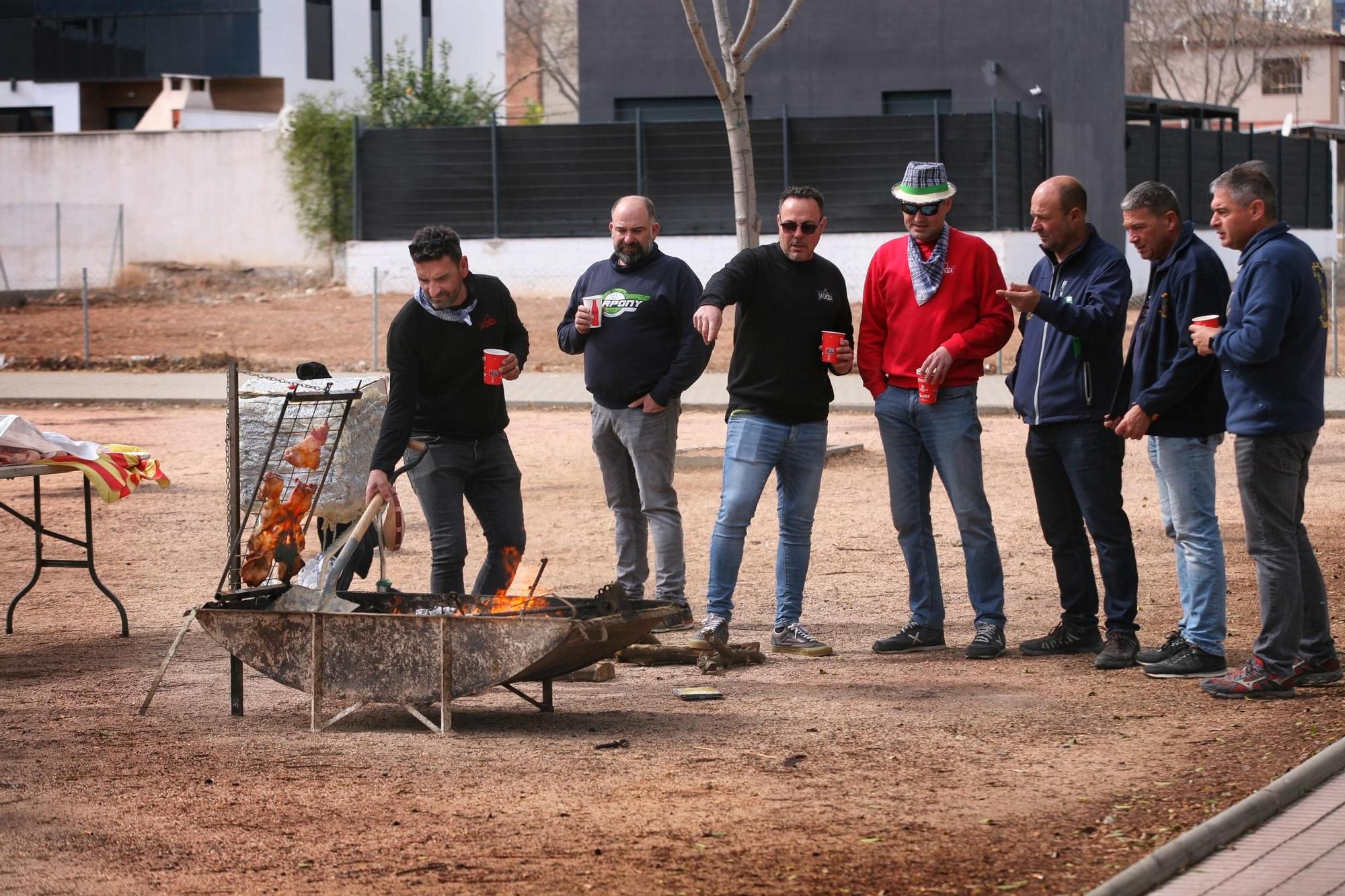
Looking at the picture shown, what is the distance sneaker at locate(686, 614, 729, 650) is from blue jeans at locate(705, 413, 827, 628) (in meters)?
0.03

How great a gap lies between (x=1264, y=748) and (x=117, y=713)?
14.8 ft

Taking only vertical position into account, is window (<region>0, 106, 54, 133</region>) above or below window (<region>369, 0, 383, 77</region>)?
below

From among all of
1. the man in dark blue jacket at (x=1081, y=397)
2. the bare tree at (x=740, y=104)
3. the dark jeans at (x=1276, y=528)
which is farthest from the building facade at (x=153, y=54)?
the dark jeans at (x=1276, y=528)

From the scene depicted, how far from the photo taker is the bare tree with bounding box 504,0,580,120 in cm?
6562

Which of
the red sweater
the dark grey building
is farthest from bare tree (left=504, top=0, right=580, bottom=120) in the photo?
the red sweater

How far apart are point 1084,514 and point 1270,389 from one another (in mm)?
1200

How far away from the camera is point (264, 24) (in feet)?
152

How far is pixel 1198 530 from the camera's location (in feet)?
23.0

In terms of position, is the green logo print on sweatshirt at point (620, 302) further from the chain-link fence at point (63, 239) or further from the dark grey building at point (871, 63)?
the chain-link fence at point (63, 239)

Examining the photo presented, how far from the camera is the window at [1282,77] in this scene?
70.2 m

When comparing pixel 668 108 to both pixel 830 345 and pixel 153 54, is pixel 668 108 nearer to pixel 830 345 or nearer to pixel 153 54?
pixel 153 54

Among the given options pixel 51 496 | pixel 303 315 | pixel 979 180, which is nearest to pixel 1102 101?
pixel 979 180

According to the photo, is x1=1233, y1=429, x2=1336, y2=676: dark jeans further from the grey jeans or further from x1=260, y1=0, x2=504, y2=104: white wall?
x1=260, y1=0, x2=504, y2=104: white wall

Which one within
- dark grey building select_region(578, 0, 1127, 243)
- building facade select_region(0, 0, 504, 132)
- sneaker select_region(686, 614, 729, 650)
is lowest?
sneaker select_region(686, 614, 729, 650)
